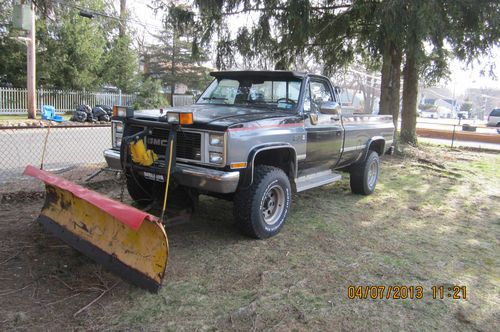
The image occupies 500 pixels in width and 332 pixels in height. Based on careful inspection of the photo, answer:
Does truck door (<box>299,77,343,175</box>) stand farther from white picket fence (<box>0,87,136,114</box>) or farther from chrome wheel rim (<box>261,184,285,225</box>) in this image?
white picket fence (<box>0,87,136,114</box>)

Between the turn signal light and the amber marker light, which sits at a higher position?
the turn signal light

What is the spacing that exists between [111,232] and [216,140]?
4.31ft

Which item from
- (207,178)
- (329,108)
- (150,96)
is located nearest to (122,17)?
(150,96)

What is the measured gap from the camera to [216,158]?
14.2ft

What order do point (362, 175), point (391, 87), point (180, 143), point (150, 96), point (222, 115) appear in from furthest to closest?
point (150, 96) < point (391, 87) < point (362, 175) < point (222, 115) < point (180, 143)

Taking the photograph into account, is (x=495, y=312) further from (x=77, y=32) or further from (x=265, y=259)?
(x=77, y=32)

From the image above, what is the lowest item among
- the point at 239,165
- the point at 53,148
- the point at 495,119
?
the point at 53,148

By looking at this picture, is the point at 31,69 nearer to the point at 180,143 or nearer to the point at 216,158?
the point at 180,143

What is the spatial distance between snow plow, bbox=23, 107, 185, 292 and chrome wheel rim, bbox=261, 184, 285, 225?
1301 mm

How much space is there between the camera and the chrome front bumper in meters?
4.23

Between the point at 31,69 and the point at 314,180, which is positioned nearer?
the point at 314,180

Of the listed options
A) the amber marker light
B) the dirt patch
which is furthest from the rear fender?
the amber marker light

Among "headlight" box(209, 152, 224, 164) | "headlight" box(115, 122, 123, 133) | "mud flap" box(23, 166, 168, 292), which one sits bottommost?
"mud flap" box(23, 166, 168, 292)

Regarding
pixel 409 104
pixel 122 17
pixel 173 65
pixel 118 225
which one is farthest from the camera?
pixel 173 65
